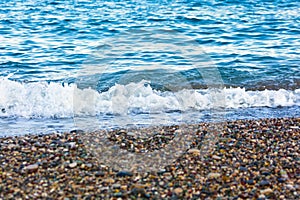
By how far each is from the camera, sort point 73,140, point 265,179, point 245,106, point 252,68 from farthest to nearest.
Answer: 1. point 252,68
2. point 245,106
3. point 73,140
4. point 265,179

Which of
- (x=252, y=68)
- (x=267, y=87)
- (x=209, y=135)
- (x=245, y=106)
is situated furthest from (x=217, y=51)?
(x=209, y=135)

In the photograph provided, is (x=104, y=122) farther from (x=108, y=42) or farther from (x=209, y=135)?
(x=108, y=42)

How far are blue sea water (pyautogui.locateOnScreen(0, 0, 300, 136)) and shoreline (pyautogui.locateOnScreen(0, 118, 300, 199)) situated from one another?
1128 mm

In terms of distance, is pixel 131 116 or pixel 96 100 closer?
pixel 131 116

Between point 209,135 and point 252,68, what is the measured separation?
14.8ft

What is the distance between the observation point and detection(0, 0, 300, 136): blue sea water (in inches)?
285

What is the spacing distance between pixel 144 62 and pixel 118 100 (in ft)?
9.39

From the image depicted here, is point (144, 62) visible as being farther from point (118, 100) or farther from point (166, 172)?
point (166, 172)

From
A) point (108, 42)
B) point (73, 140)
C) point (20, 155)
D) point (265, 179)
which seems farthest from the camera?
point (108, 42)

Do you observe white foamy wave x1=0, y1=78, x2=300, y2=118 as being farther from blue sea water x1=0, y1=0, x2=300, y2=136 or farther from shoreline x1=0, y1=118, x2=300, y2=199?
shoreline x1=0, y1=118, x2=300, y2=199

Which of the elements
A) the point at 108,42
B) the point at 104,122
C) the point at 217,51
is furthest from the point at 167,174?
the point at 108,42

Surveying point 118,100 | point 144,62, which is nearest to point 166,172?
point 118,100

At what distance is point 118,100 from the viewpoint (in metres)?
7.76

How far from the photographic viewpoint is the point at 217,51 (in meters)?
11.5
